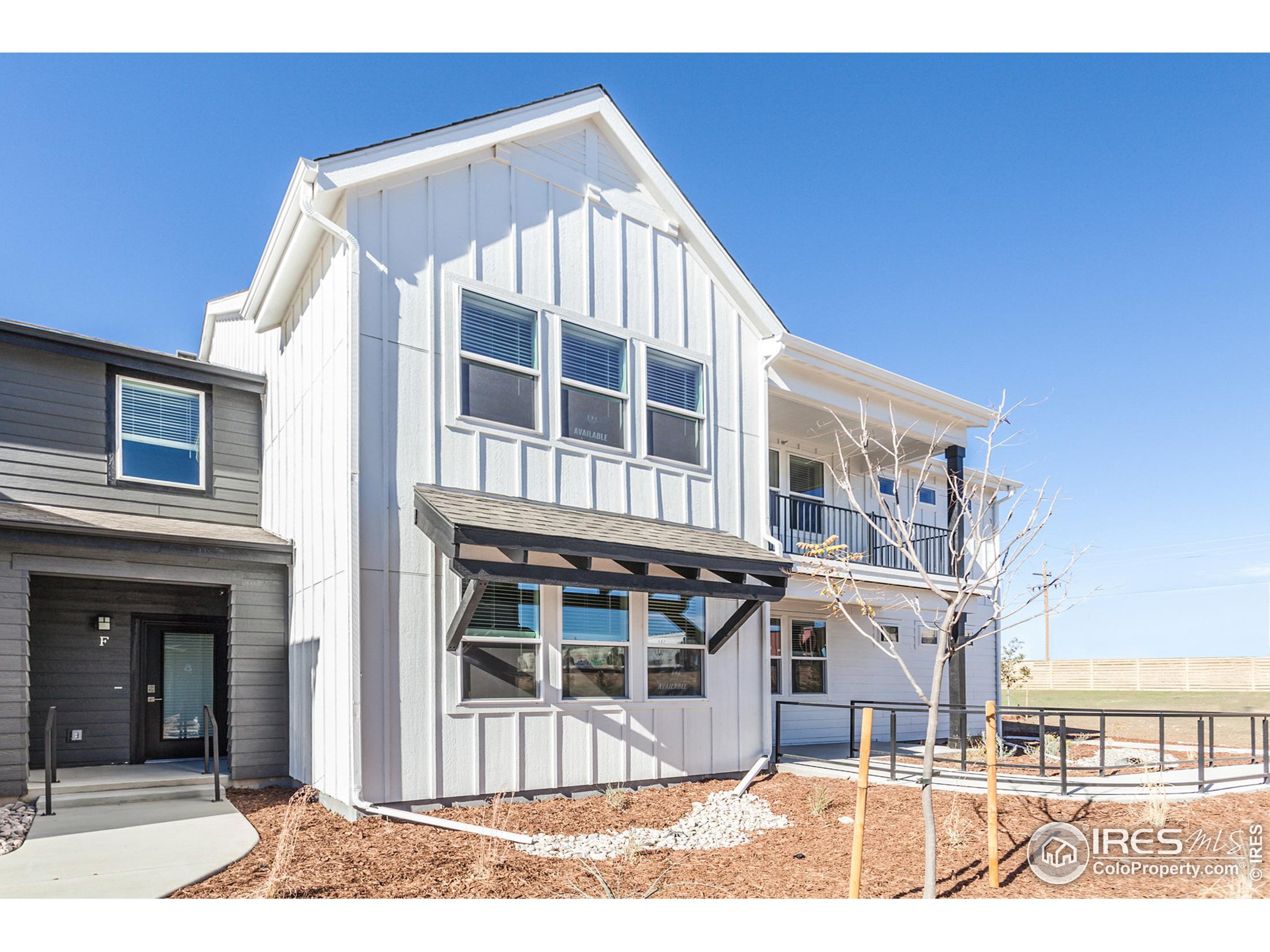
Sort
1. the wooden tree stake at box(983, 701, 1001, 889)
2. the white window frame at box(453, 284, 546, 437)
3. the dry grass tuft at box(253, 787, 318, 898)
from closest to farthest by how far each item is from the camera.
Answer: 1. the dry grass tuft at box(253, 787, 318, 898)
2. the wooden tree stake at box(983, 701, 1001, 889)
3. the white window frame at box(453, 284, 546, 437)

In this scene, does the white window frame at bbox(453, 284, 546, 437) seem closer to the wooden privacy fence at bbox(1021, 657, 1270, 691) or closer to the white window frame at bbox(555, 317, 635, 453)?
the white window frame at bbox(555, 317, 635, 453)

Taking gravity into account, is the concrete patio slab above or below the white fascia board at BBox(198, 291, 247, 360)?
below

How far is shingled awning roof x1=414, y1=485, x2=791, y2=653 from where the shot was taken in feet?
24.6

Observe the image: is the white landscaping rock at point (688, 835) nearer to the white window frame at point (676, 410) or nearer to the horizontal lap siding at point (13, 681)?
the white window frame at point (676, 410)

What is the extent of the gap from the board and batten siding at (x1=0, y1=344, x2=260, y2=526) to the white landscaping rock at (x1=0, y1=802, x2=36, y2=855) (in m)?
3.19

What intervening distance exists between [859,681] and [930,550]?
2738 mm

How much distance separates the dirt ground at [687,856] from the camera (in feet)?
18.3

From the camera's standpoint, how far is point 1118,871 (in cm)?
620

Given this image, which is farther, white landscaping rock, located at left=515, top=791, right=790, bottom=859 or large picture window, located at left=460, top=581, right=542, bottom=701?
large picture window, located at left=460, top=581, right=542, bottom=701

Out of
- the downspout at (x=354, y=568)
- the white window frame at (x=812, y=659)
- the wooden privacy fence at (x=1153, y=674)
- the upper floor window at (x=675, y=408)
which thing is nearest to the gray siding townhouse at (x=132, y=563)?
the downspout at (x=354, y=568)

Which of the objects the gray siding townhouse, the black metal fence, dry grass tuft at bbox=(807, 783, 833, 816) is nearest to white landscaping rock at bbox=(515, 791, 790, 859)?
dry grass tuft at bbox=(807, 783, 833, 816)

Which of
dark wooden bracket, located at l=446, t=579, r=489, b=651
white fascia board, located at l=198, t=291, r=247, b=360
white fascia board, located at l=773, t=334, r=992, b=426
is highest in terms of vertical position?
white fascia board, located at l=198, t=291, r=247, b=360

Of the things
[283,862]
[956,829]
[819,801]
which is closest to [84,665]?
[283,862]
